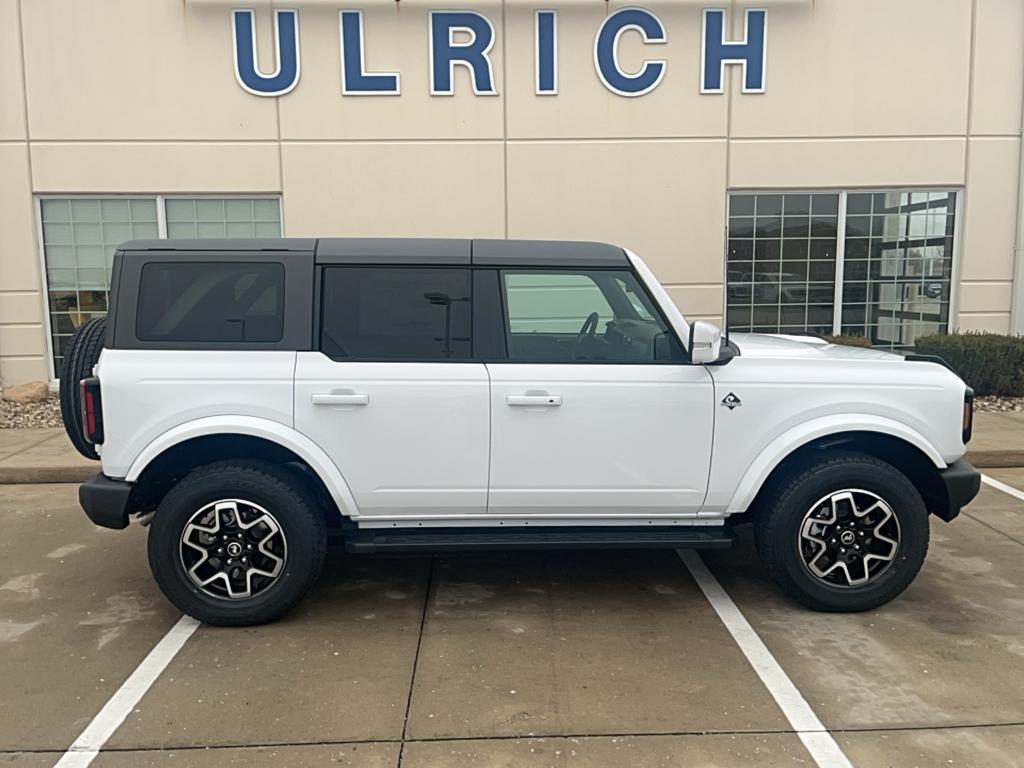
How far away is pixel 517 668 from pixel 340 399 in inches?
59.1

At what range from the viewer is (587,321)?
4.18m

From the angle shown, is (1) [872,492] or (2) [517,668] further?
(1) [872,492]

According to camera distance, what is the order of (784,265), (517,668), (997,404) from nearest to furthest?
(517,668), (997,404), (784,265)

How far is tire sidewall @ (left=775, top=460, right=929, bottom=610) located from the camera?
4.02 m

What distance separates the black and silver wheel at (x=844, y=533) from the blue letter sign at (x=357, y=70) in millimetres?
7649

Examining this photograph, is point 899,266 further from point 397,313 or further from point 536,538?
point 397,313

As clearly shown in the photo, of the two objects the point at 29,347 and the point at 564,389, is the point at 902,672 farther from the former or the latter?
the point at 29,347

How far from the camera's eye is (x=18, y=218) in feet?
33.0

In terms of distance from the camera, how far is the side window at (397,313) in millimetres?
4016

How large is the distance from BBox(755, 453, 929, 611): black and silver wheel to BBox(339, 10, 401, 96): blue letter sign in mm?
7649

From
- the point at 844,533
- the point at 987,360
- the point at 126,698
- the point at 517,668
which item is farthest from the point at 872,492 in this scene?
the point at 987,360

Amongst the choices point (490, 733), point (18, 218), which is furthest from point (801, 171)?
point (18, 218)

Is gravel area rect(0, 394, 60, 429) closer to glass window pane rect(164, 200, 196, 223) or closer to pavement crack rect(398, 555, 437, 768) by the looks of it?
glass window pane rect(164, 200, 196, 223)

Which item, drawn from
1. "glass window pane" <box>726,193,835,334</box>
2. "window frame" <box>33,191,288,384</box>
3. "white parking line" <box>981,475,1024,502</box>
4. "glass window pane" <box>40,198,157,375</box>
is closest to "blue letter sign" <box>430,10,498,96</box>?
"window frame" <box>33,191,288,384</box>
